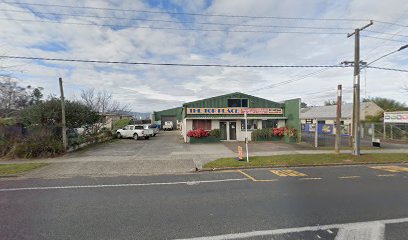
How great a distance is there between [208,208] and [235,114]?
15.9 metres

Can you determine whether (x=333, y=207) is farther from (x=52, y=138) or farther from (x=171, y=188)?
(x=52, y=138)

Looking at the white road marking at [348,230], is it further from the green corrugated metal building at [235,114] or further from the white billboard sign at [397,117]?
the white billboard sign at [397,117]

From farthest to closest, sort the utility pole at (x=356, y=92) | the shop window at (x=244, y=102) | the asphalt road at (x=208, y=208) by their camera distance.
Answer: the shop window at (x=244, y=102) < the utility pole at (x=356, y=92) < the asphalt road at (x=208, y=208)

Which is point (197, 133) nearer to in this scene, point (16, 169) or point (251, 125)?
point (251, 125)

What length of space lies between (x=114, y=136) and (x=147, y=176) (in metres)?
18.0

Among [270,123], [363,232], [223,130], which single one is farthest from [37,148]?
[270,123]

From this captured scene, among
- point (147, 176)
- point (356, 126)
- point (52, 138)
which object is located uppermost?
point (356, 126)

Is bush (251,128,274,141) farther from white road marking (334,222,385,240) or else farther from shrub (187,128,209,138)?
white road marking (334,222,385,240)

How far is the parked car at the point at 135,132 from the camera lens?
23133mm

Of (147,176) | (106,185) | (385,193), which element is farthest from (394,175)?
(106,185)

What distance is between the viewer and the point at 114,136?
23.9 m

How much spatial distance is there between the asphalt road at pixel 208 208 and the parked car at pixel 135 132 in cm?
1574

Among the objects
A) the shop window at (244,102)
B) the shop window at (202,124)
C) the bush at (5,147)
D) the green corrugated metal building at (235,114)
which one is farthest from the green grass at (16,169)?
the shop window at (244,102)

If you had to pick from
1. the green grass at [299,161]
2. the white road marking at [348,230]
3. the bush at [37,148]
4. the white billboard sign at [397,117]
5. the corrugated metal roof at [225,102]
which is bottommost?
the green grass at [299,161]
